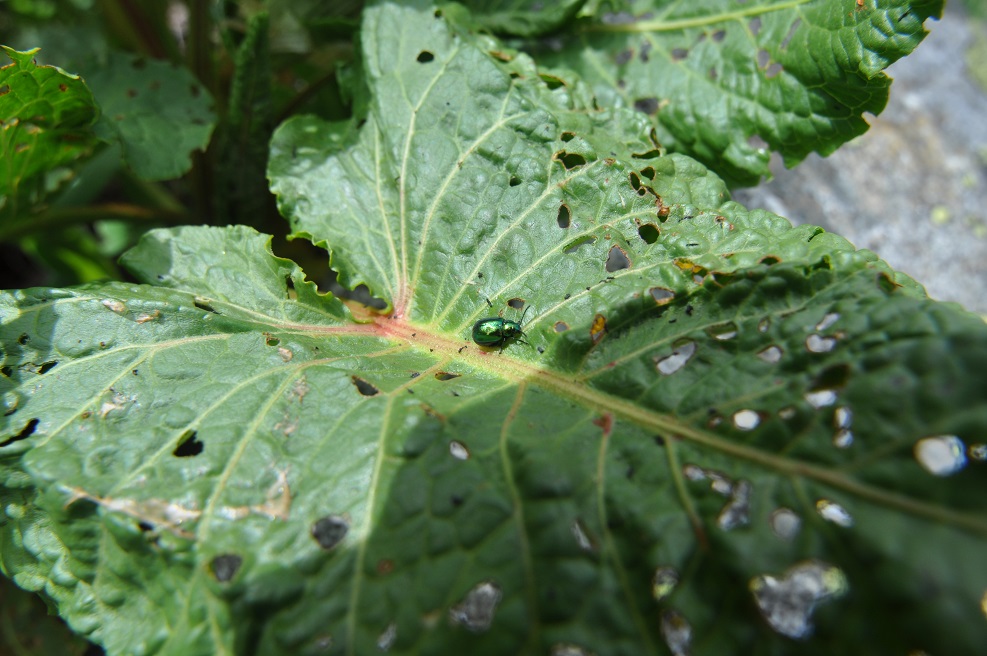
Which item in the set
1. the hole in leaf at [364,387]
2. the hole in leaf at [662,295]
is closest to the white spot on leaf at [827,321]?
the hole in leaf at [662,295]

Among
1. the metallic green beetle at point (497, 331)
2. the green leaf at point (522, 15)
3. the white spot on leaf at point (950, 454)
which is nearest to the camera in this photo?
the white spot on leaf at point (950, 454)

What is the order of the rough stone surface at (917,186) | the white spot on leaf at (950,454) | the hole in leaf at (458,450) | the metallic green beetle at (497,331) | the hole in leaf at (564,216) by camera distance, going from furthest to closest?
the rough stone surface at (917,186) < the hole in leaf at (564,216) < the metallic green beetle at (497,331) < the hole in leaf at (458,450) < the white spot on leaf at (950,454)

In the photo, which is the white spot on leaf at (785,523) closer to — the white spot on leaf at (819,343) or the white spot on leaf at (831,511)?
the white spot on leaf at (831,511)

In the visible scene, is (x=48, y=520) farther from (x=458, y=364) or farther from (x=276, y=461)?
(x=458, y=364)

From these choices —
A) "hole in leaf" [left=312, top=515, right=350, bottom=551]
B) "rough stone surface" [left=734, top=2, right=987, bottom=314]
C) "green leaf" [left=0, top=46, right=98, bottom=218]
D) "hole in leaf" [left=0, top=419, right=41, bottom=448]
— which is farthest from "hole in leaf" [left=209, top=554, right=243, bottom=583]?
"rough stone surface" [left=734, top=2, right=987, bottom=314]

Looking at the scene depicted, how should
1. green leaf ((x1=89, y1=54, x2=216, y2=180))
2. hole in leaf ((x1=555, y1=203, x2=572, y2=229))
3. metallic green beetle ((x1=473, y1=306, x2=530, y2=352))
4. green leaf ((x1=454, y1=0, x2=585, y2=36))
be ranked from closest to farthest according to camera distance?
metallic green beetle ((x1=473, y1=306, x2=530, y2=352))
hole in leaf ((x1=555, y1=203, x2=572, y2=229))
green leaf ((x1=89, y1=54, x2=216, y2=180))
green leaf ((x1=454, y1=0, x2=585, y2=36))

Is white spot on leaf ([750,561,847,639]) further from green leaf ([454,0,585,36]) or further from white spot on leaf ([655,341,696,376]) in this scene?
green leaf ([454,0,585,36])

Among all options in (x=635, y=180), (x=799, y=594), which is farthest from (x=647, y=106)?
(x=799, y=594)
